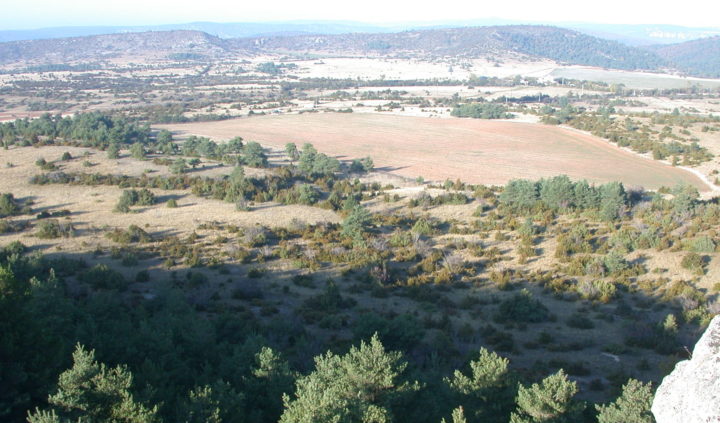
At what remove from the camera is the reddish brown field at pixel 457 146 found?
4081 centimetres

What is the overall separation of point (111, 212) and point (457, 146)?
112 ft

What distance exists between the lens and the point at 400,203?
2917 cm

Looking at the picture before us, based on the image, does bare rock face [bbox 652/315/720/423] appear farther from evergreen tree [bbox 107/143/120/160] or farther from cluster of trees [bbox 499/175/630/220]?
evergreen tree [bbox 107/143/120/160]

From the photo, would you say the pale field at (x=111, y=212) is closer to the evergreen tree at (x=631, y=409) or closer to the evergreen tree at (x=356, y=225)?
the evergreen tree at (x=356, y=225)

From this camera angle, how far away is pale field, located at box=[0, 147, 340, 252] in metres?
22.2

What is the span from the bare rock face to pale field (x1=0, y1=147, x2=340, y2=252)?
20.0 metres

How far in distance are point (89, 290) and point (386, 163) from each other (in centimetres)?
3094

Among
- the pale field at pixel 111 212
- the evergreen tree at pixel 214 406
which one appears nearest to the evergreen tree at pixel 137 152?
the pale field at pixel 111 212

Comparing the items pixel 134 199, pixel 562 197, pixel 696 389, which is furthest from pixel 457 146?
pixel 696 389

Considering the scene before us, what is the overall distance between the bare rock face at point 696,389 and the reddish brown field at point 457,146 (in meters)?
32.3

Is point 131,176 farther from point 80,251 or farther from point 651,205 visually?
point 651,205

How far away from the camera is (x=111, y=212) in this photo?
25.7 m

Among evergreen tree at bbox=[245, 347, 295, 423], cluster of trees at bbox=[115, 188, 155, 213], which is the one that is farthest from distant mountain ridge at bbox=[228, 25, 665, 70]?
evergreen tree at bbox=[245, 347, 295, 423]

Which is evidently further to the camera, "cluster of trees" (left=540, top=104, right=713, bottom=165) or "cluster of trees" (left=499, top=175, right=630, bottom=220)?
"cluster of trees" (left=540, top=104, right=713, bottom=165)
